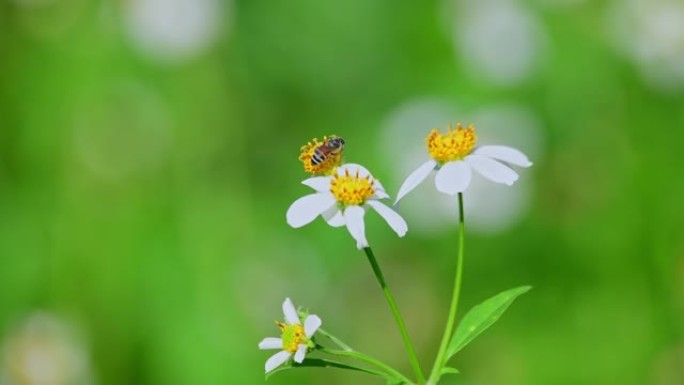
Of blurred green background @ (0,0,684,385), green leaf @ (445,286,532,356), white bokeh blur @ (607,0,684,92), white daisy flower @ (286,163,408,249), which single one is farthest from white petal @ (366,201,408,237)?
white bokeh blur @ (607,0,684,92)

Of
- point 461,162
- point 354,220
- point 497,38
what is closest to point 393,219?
point 354,220

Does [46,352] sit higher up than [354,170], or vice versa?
[46,352]

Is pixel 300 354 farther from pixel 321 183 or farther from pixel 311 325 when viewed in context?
pixel 321 183

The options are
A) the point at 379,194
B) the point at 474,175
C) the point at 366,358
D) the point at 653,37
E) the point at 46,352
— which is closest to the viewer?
the point at 366,358

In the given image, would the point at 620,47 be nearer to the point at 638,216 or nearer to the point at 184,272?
the point at 638,216

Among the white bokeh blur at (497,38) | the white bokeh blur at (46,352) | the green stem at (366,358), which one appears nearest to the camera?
the green stem at (366,358)

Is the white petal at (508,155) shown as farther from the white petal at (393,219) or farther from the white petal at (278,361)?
the white petal at (278,361)

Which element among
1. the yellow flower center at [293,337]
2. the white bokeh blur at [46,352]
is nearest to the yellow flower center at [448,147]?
the yellow flower center at [293,337]

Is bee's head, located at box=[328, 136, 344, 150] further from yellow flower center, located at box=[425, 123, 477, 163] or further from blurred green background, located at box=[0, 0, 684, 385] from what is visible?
blurred green background, located at box=[0, 0, 684, 385]
